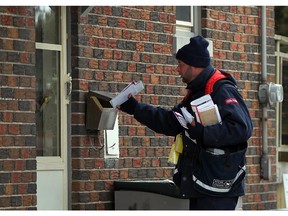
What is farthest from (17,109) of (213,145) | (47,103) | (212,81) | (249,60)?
(249,60)

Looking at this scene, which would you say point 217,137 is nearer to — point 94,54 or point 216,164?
point 216,164

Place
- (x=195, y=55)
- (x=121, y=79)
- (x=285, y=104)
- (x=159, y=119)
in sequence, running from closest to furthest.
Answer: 1. (x=195, y=55)
2. (x=159, y=119)
3. (x=121, y=79)
4. (x=285, y=104)

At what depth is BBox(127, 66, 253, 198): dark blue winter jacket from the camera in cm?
736

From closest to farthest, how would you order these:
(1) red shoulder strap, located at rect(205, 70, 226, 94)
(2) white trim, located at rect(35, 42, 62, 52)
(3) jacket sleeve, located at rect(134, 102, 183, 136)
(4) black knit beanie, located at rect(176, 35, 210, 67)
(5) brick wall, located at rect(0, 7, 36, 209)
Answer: (1) red shoulder strap, located at rect(205, 70, 226, 94)
(4) black knit beanie, located at rect(176, 35, 210, 67)
(3) jacket sleeve, located at rect(134, 102, 183, 136)
(5) brick wall, located at rect(0, 7, 36, 209)
(2) white trim, located at rect(35, 42, 62, 52)

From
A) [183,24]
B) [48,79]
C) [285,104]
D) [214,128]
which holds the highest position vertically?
[183,24]

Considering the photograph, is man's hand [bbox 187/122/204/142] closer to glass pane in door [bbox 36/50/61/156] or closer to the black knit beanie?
the black knit beanie

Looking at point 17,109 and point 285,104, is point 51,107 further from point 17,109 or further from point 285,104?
point 285,104

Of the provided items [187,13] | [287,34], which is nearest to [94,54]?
[187,13]

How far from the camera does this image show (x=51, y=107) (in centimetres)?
974

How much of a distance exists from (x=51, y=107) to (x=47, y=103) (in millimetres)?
62

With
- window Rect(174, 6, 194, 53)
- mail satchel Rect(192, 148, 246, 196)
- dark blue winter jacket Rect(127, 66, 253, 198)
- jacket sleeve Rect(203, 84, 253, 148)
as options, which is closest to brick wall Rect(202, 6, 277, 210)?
window Rect(174, 6, 194, 53)

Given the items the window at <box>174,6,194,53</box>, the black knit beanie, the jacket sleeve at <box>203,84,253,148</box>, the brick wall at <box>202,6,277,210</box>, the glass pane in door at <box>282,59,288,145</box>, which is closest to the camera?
the jacket sleeve at <box>203,84,253,148</box>

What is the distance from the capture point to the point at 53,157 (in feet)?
31.9
